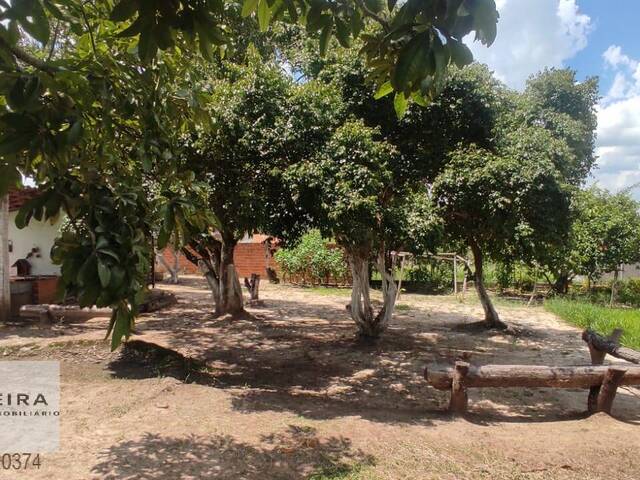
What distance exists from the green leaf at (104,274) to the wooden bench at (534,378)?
14.8 feet

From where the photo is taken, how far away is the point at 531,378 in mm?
5594

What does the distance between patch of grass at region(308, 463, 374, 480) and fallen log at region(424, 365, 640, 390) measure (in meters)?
1.92

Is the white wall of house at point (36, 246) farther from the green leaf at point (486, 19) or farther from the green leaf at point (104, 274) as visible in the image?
the green leaf at point (486, 19)

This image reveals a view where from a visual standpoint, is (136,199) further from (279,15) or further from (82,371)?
(82,371)

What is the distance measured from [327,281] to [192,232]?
60.8ft

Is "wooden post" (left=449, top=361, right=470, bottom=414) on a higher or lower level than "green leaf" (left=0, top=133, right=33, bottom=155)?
lower

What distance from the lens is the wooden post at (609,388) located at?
5.57 meters

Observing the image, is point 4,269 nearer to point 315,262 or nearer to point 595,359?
point 595,359

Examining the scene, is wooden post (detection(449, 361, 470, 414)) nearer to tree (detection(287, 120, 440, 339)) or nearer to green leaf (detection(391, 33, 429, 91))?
tree (detection(287, 120, 440, 339))

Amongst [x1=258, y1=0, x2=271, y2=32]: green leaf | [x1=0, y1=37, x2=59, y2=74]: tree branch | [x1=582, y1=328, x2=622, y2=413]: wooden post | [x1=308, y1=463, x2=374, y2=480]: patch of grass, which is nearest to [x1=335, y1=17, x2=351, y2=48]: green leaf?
[x1=258, y1=0, x2=271, y2=32]: green leaf

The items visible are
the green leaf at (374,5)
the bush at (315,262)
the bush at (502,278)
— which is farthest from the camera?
the bush at (315,262)

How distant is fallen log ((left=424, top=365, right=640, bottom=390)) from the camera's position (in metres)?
5.57

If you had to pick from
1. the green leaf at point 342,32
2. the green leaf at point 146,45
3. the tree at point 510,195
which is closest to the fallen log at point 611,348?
the tree at point 510,195

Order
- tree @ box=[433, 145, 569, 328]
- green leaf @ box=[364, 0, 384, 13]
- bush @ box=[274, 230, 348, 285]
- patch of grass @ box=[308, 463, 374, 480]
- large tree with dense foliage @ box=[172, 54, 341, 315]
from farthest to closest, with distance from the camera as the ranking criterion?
bush @ box=[274, 230, 348, 285]
tree @ box=[433, 145, 569, 328]
large tree with dense foliage @ box=[172, 54, 341, 315]
patch of grass @ box=[308, 463, 374, 480]
green leaf @ box=[364, 0, 384, 13]
